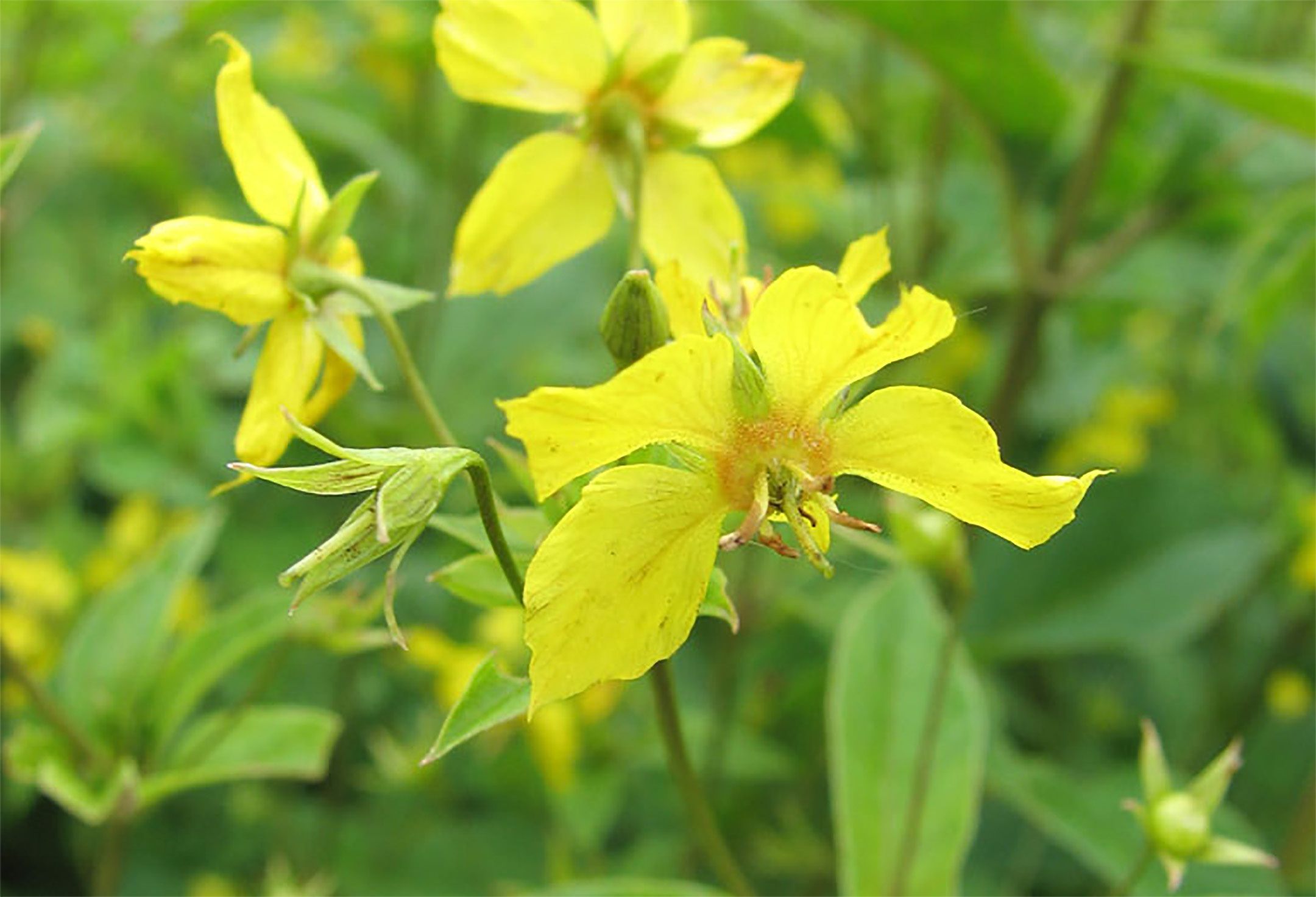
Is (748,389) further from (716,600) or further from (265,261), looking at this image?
(265,261)

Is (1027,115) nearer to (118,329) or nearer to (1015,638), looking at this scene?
(1015,638)

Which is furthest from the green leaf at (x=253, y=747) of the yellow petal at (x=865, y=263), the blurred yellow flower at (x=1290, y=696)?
the blurred yellow flower at (x=1290, y=696)

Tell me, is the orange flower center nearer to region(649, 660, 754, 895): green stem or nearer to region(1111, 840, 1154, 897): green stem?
region(649, 660, 754, 895): green stem

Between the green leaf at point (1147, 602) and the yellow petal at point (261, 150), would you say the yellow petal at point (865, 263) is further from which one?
the green leaf at point (1147, 602)

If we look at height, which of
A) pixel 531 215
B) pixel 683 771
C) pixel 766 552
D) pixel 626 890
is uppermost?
pixel 531 215

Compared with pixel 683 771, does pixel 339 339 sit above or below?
above

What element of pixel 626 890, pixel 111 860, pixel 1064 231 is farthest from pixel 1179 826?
pixel 111 860

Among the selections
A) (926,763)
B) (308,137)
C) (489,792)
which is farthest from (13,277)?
(926,763)
